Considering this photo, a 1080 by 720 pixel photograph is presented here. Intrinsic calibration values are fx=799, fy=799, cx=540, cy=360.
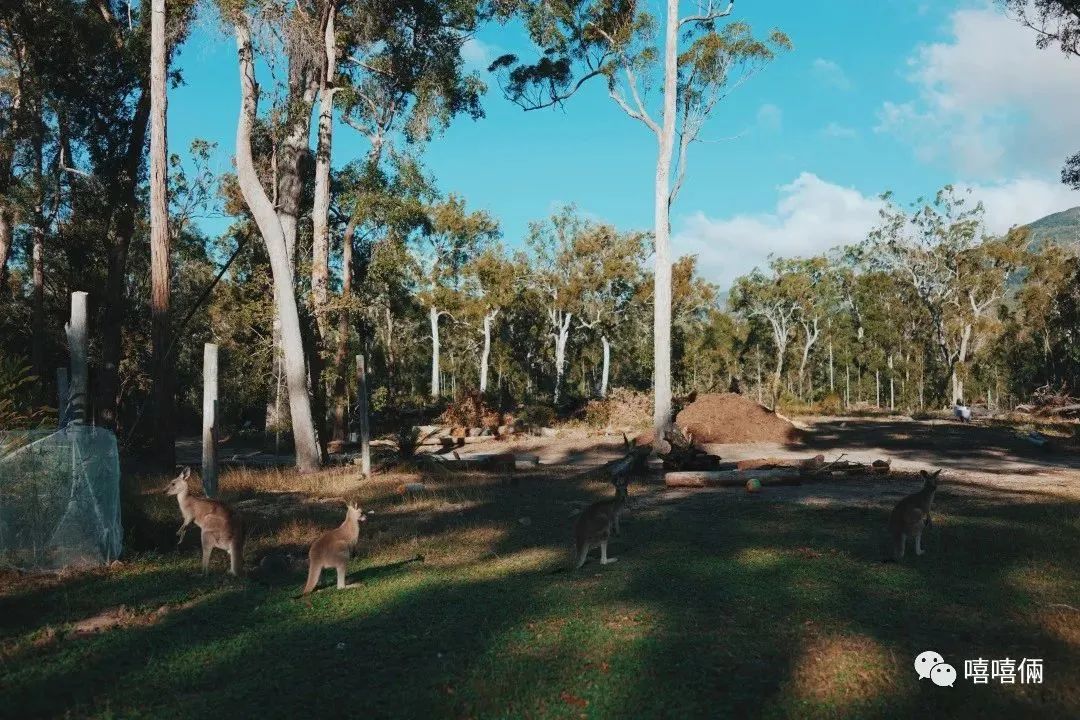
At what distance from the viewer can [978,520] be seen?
10031 millimetres

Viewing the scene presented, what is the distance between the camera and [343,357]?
23.3 m

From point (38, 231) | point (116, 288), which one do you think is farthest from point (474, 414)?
point (38, 231)

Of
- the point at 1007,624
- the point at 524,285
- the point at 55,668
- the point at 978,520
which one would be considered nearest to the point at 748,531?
the point at 978,520

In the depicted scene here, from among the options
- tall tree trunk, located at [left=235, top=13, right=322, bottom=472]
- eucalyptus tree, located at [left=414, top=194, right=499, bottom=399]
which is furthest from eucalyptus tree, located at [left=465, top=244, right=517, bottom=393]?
tall tree trunk, located at [left=235, top=13, right=322, bottom=472]

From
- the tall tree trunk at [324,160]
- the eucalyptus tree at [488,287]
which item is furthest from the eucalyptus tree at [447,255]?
the tall tree trunk at [324,160]

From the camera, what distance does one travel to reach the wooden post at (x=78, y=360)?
10.4 metres

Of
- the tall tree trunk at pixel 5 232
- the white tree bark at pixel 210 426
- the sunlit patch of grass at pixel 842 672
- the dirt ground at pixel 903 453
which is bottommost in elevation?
the dirt ground at pixel 903 453

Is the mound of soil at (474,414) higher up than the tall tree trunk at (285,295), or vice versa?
the tall tree trunk at (285,295)

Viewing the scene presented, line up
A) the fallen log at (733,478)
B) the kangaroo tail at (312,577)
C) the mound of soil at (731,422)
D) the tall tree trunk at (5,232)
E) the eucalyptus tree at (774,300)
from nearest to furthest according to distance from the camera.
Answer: the kangaroo tail at (312,577) < the fallen log at (733,478) < the mound of soil at (731,422) < the tall tree trunk at (5,232) < the eucalyptus tree at (774,300)

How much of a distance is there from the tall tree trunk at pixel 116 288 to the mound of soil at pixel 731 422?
52.0 feet

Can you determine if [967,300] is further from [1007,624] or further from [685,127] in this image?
[1007,624]

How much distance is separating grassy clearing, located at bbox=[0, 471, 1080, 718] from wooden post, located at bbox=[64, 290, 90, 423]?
6.13 ft

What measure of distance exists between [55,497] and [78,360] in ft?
9.49

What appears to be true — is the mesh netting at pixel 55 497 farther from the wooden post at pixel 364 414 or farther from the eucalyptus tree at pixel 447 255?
the eucalyptus tree at pixel 447 255
